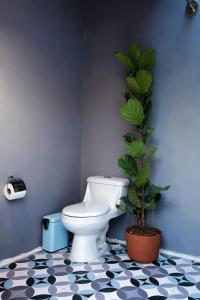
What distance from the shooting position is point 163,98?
2574 mm

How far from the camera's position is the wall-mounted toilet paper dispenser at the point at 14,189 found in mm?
2236

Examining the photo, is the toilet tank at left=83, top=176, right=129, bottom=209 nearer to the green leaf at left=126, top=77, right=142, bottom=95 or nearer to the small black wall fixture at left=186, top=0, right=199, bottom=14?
the green leaf at left=126, top=77, right=142, bottom=95

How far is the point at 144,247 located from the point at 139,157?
72 centimetres

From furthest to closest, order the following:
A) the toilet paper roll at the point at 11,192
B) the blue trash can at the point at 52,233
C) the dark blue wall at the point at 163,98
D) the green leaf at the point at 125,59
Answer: the blue trash can at the point at 52,233 < the dark blue wall at the point at 163,98 < the green leaf at the point at 125,59 < the toilet paper roll at the point at 11,192

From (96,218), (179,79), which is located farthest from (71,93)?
(96,218)

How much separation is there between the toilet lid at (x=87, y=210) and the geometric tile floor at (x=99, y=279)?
40 centimetres

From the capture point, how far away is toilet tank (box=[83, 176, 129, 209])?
8.57ft

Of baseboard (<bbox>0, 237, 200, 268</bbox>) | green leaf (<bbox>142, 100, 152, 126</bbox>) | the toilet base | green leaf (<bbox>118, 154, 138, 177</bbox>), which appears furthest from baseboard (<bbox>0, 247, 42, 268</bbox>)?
green leaf (<bbox>142, 100, 152, 126</bbox>)

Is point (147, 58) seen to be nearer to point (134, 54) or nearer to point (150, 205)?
point (134, 54)

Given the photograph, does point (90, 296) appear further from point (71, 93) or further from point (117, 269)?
point (71, 93)

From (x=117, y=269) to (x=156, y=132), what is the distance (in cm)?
119

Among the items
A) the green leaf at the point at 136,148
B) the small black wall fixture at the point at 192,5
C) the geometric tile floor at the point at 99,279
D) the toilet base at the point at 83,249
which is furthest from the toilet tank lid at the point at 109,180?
the small black wall fixture at the point at 192,5

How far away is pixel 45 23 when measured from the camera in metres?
2.59

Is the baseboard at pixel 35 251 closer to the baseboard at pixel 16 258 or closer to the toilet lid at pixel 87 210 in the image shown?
the baseboard at pixel 16 258
